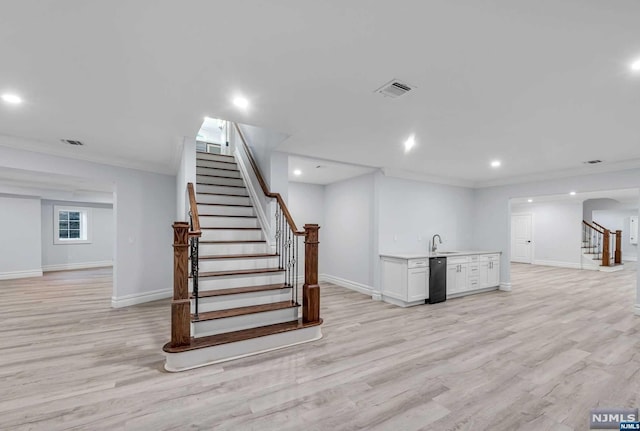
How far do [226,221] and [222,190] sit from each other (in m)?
0.82

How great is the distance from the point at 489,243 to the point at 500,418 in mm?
5391

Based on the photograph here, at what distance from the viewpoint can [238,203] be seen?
492cm

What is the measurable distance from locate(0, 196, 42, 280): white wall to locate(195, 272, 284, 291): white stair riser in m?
7.13

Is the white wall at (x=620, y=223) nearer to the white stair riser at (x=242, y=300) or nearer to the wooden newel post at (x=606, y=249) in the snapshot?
the wooden newel post at (x=606, y=249)

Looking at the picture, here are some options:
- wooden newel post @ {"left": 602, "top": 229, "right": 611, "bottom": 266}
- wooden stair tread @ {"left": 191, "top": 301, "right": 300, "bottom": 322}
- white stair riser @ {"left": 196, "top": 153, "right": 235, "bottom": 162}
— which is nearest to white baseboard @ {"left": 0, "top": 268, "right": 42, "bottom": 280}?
white stair riser @ {"left": 196, "top": 153, "right": 235, "bottom": 162}

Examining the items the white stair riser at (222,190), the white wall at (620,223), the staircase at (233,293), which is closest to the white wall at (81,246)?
the white stair riser at (222,190)

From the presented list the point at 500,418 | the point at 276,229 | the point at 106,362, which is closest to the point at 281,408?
the point at 500,418

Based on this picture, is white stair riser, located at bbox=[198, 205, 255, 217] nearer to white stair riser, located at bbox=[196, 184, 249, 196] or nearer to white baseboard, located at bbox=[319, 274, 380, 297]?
white stair riser, located at bbox=[196, 184, 249, 196]

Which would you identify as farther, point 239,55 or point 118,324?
point 118,324

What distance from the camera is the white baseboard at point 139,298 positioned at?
15.5 ft

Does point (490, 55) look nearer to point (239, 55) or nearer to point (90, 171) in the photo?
point (239, 55)

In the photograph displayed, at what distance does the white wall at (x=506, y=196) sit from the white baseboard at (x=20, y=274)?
11197 mm

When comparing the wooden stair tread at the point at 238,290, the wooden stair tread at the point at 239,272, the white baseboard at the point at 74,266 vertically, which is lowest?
the white baseboard at the point at 74,266

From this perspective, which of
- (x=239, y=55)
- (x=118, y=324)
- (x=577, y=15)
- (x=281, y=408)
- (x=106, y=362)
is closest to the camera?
(x=577, y=15)
